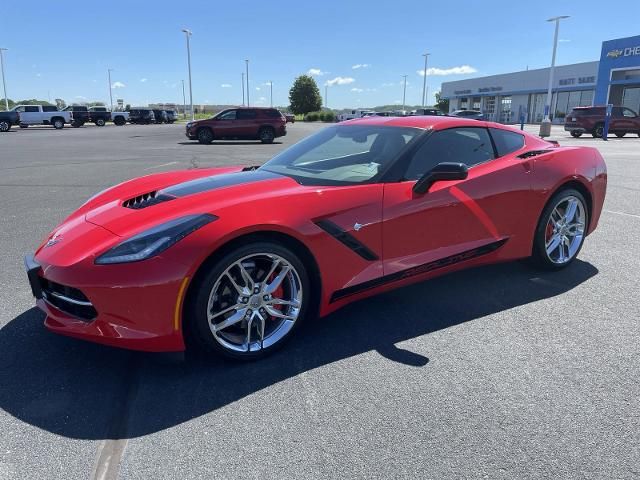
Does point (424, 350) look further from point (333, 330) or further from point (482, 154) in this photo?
point (482, 154)

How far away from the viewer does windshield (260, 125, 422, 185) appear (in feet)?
11.2

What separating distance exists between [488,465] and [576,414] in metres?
0.66

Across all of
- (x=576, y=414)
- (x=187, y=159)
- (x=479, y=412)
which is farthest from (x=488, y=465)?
(x=187, y=159)

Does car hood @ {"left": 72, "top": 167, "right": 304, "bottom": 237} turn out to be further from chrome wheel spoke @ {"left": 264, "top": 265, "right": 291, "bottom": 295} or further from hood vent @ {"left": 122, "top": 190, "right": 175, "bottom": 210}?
chrome wheel spoke @ {"left": 264, "top": 265, "right": 291, "bottom": 295}

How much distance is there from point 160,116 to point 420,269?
2277 inches

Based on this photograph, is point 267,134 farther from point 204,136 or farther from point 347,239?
point 347,239

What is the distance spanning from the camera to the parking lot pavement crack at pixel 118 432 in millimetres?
2055

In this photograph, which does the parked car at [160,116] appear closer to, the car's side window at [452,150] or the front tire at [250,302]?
the car's side window at [452,150]

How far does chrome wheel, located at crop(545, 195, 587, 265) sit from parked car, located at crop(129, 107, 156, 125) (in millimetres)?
55077

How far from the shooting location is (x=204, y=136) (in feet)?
77.4

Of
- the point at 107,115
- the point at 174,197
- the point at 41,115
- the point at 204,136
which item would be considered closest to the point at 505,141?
the point at 174,197

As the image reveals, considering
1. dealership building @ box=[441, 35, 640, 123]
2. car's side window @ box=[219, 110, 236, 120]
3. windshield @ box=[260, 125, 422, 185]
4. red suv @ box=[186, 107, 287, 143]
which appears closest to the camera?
windshield @ box=[260, 125, 422, 185]

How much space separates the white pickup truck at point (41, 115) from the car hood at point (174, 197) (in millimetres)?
43064

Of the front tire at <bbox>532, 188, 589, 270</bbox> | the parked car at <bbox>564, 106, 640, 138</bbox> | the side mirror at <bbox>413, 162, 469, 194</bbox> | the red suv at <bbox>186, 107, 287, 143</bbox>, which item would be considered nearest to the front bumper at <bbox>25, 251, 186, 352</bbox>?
the side mirror at <bbox>413, 162, 469, 194</bbox>
